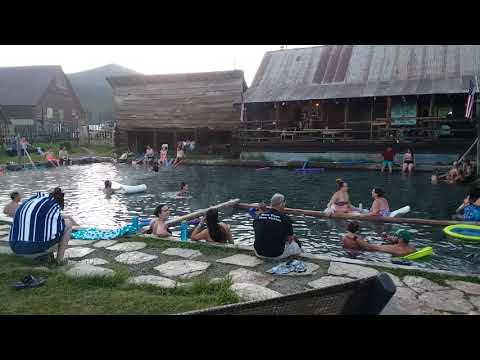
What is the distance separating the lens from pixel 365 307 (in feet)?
12.1

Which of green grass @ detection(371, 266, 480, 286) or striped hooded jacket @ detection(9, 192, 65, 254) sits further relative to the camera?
striped hooded jacket @ detection(9, 192, 65, 254)

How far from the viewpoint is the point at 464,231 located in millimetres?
10227

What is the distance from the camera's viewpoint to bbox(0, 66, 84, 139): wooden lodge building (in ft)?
132

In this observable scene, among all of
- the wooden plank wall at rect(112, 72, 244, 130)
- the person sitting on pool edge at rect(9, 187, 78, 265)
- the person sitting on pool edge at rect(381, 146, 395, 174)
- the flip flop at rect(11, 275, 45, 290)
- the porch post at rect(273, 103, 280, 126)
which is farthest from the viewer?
the wooden plank wall at rect(112, 72, 244, 130)

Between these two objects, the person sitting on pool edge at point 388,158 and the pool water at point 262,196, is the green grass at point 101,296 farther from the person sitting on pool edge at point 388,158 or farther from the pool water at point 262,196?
→ the person sitting on pool edge at point 388,158

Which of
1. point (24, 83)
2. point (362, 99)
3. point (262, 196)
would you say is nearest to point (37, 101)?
point (24, 83)

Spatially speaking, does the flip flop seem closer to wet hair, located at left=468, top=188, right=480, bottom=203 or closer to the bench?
the bench

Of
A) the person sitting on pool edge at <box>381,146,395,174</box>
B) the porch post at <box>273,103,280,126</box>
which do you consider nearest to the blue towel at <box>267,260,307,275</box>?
the person sitting on pool edge at <box>381,146,395,174</box>

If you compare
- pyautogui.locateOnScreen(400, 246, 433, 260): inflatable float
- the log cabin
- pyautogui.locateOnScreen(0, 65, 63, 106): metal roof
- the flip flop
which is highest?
pyautogui.locateOnScreen(0, 65, 63, 106): metal roof

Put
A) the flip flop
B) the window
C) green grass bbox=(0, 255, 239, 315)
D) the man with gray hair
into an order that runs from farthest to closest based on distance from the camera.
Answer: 1. the window
2. the man with gray hair
3. the flip flop
4. green grass bbox=(0, 255, 239, 315)

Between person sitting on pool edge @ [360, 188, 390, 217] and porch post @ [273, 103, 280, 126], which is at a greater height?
porch post @ [273, 103, 280, 126]

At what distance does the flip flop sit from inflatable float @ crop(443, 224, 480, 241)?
9294 millimetres

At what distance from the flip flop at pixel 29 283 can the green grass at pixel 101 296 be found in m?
0.09
